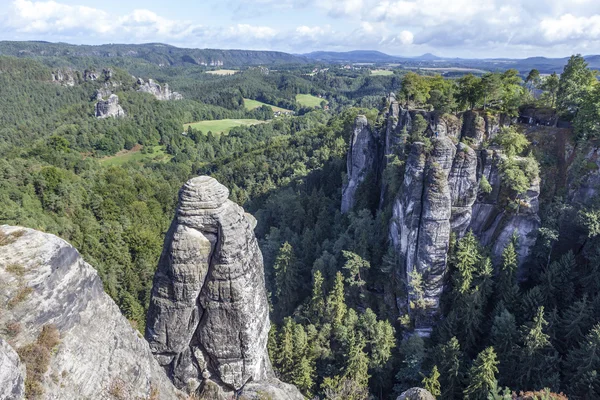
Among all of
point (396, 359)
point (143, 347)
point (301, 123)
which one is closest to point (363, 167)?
point (396, 359)

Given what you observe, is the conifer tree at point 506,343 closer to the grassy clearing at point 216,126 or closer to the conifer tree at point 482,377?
the conifer tree at point 482,377

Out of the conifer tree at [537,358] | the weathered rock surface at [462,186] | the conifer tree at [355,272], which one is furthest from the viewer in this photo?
the conifer tree at [355,272]

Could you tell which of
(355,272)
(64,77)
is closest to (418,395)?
(355,272)

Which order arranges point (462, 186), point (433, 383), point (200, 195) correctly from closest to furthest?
point (200, 195) < point (433, 383) < point (462, 186)

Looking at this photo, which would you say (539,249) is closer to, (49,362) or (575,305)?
(575,305)

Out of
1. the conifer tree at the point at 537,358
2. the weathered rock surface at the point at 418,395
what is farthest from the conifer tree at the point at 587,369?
the weathered rock surface at the point at 418,395

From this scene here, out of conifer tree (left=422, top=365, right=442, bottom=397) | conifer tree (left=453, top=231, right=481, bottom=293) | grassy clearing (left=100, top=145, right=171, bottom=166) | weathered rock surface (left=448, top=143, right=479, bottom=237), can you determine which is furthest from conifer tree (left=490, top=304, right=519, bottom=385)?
grassy clearing (left=100, top=145, right=171, bottom=166)

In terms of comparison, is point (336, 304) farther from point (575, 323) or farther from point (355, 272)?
point (575, 323)
